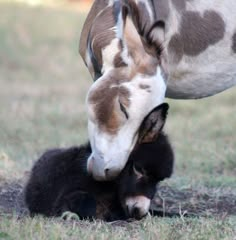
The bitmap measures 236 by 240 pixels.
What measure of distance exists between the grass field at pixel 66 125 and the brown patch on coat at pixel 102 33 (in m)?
0.92

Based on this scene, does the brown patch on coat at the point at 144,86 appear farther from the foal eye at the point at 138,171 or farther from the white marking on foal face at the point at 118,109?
the foal eye at the point at 138,171

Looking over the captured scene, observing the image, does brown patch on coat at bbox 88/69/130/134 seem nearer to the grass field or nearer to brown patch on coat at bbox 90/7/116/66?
brown patch on coat at bbox 90/7/116/66

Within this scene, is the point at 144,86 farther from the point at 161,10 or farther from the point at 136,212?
the point at 136,212

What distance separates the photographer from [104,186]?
522 cm

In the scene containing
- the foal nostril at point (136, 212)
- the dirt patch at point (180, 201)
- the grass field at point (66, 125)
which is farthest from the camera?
the dirt patch at point (180, 201)

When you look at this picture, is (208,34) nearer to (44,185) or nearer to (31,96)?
(44,185)

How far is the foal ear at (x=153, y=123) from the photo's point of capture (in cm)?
470

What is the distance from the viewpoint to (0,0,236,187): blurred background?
7723 millimetres

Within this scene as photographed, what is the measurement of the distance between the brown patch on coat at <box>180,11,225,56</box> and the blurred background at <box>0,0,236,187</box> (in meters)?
1.73

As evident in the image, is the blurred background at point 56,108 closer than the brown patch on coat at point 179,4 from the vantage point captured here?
No

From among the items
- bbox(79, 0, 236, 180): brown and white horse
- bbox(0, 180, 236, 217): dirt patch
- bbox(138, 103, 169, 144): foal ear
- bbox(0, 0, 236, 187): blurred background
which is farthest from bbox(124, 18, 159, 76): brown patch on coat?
bbox(0, 0, 236, 187): blurred background

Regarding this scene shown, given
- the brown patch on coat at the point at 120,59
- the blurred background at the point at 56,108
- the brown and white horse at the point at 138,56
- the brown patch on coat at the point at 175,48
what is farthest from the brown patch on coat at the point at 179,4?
the blurred background at the point at 56,108

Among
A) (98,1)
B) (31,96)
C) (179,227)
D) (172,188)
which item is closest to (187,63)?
(98,1)

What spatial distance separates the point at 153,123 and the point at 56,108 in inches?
245
